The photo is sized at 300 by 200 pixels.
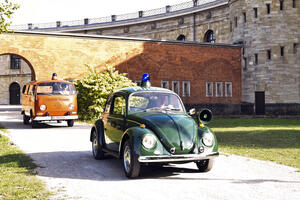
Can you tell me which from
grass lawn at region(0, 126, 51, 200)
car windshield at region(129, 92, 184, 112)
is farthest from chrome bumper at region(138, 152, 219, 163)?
grass lawn at region(0, 126, 51, 200)

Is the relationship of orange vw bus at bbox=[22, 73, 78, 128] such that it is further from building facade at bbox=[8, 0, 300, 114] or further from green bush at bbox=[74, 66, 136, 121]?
building facade at bbox=[8, 0, 300, 114]

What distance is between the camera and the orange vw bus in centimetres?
1738

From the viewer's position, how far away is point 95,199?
5676 millimetres

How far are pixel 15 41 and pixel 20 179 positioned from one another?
20.9 m

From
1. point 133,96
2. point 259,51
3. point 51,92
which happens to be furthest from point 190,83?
point 133,96

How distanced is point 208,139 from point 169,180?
1.12 meters

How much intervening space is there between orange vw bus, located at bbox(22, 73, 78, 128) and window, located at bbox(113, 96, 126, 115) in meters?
9.17

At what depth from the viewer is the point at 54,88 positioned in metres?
17.6

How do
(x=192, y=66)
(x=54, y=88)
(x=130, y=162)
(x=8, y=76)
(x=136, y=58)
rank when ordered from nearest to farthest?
(x=130, y=162) → (x=54, y=88) → (x=136, y=58) → (x=192, y=66) → (x=8, y=76)

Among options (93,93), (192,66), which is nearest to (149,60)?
(192,66)

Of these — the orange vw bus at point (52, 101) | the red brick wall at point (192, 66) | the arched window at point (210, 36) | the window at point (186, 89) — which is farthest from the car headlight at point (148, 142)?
the arched window at point (210, 36)

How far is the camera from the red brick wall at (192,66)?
30.6 metres

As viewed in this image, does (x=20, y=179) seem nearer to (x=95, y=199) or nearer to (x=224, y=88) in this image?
(x=95, y=199)

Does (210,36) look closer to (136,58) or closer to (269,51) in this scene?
(269,51)
